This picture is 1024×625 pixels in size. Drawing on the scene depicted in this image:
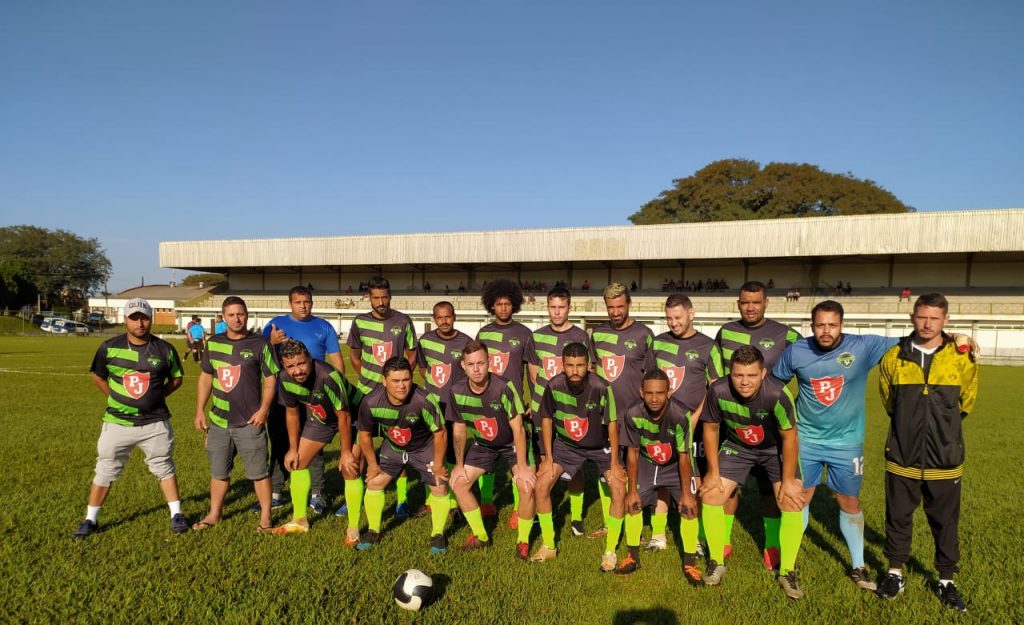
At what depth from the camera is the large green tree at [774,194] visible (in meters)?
49.4

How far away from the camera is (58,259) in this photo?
7144 centimetres

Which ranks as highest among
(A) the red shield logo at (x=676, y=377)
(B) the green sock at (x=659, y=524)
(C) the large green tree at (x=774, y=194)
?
(C) the large green tree at (x=774, y=194)

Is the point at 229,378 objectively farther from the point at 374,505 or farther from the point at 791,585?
the point at 791,585

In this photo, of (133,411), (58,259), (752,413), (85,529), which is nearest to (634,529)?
(752,413)

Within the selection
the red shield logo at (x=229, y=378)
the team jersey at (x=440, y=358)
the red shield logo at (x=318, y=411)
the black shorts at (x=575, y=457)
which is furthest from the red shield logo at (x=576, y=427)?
the red shield logo at (x=229, y=378)

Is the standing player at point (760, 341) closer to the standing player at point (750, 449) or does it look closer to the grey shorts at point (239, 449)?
the standing player at point (750, 449)

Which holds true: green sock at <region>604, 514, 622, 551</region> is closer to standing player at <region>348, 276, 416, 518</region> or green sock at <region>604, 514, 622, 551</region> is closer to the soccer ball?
the soccer ball

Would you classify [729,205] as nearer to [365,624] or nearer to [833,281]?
[833,281]

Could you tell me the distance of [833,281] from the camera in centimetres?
3525

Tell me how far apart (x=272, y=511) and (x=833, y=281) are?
124 feet

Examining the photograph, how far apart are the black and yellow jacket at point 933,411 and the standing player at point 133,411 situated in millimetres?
5863

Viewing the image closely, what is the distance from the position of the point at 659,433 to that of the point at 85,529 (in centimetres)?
489

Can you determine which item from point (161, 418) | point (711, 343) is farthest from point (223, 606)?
point (711, 343)

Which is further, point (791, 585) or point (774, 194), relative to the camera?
point (774, 194)
